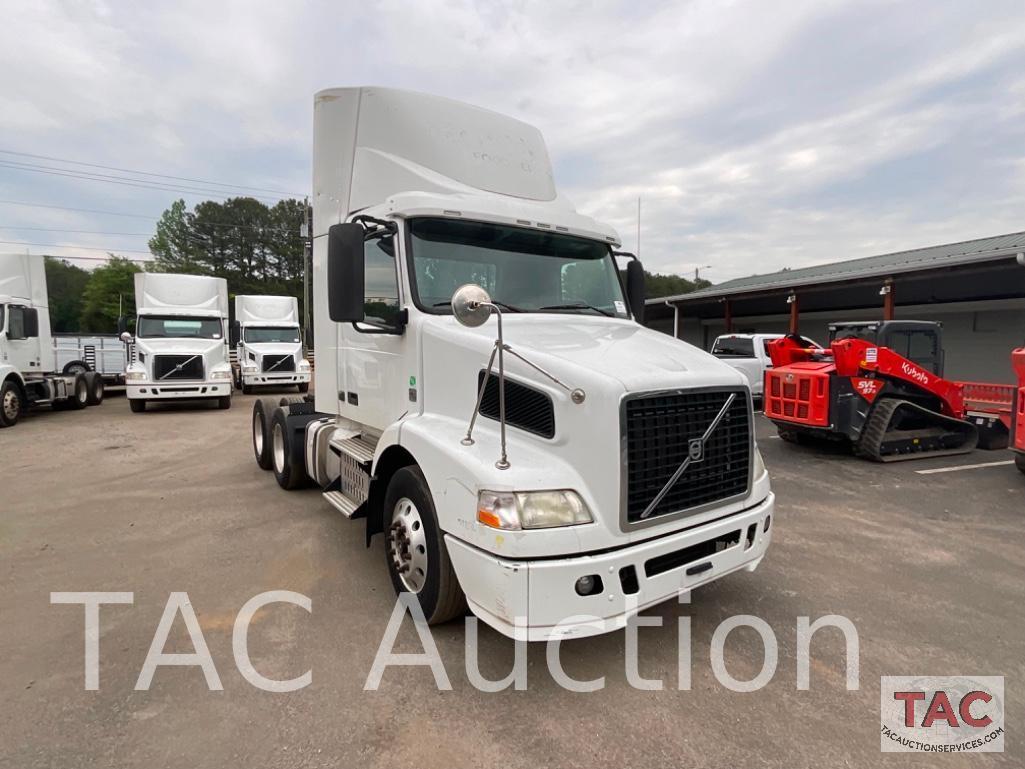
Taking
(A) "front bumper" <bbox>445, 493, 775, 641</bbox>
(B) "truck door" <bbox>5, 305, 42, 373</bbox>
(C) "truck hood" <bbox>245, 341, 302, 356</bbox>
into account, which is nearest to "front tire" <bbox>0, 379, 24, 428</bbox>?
(B) "truck door" <bbox>5, 305, 42, 373</bbox>

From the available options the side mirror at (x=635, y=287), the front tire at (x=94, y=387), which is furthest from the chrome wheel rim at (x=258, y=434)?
the front tire at (x=94, y=387)

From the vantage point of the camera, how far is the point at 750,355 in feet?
45.4

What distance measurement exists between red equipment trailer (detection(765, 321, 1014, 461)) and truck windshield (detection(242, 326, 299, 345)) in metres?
14.7

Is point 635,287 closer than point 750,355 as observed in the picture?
Yes

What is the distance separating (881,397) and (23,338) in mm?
16211

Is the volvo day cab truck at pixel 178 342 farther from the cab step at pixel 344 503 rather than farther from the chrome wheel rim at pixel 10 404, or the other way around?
the cab step at pixel 344 503

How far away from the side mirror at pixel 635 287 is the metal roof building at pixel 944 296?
1057 centimetres

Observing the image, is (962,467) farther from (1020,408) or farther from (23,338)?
(23,338)

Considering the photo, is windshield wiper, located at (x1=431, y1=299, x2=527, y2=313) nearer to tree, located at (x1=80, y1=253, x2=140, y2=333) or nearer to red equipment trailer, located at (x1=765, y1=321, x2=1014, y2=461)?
red equipment trailer, located at (x1=765, y1=321, x2=1014, y2=461)

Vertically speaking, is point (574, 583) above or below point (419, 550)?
above

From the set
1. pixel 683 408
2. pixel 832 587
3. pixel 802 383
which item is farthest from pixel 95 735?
pixel 802 383

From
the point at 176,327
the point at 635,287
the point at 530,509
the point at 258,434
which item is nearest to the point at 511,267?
the point at 635,287

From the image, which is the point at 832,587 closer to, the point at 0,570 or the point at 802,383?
the point at 802,383

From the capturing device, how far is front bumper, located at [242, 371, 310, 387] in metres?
16.8
